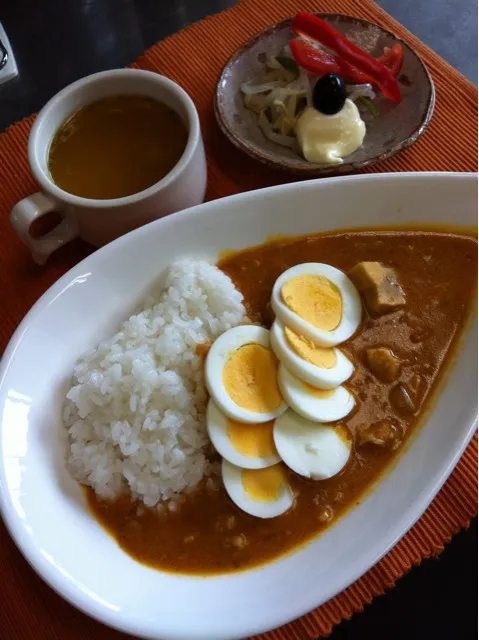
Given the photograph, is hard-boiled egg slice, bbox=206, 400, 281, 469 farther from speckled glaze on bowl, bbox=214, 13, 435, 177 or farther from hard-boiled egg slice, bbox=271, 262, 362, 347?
speckled glaze on bowl, bbox=214, 13, 435, 177

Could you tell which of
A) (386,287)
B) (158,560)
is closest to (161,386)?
(158,560)

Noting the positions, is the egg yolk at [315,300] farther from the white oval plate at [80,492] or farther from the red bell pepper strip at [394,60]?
the red bell pepper strip at [394,60]

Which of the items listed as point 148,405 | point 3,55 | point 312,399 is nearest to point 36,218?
point 148,405

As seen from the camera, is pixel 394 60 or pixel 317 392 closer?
pixel 317 392

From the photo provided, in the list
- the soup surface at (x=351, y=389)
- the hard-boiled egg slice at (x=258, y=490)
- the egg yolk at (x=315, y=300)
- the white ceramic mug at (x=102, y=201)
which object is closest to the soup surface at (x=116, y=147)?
the white ceramic mug at (x=102, y=201)

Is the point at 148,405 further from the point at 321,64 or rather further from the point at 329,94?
the point at 321,64

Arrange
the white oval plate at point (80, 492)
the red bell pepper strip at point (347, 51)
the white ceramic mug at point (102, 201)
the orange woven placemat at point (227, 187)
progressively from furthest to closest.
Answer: the red bell pepper strip at point (347, 51), the white ceramic mug at point (102, 201), the orange woven placemat at point (227, 187), the white oval plate at point (80, 492)

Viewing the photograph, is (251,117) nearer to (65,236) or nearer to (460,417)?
(65,236)
